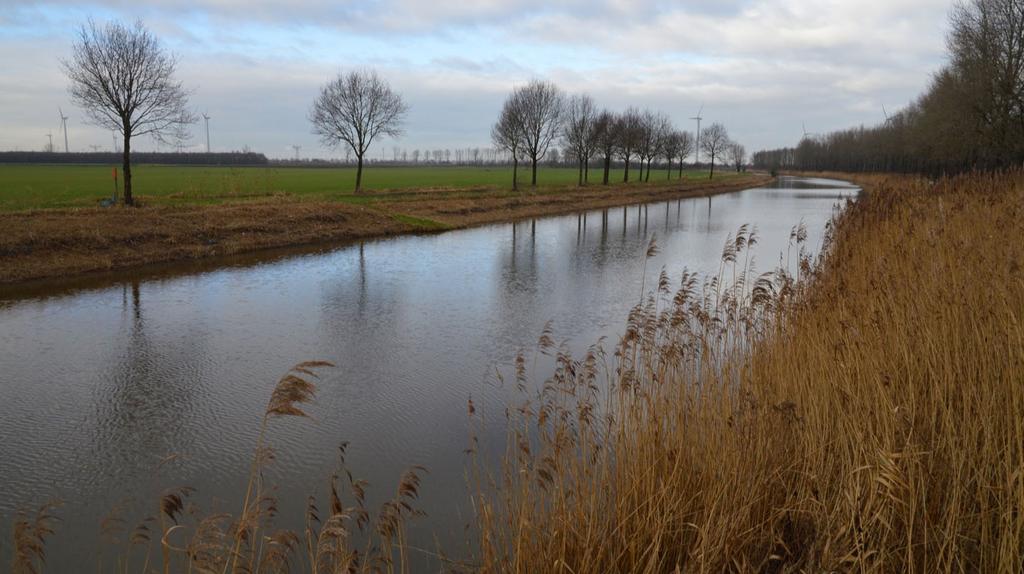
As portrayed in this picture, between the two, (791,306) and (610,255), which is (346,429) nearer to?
(791,306)

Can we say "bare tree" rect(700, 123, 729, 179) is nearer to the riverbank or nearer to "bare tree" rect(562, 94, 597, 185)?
"bare tree" rect(562, 94, 597, 185)

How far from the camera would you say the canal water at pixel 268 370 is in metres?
5.88

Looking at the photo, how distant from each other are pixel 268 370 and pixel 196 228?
14.2 meters

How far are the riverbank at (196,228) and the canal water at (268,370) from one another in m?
1.77

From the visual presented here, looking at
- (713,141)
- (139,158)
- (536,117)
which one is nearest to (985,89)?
(536,117)

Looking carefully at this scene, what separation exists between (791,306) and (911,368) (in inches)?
124

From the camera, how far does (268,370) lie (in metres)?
9.07

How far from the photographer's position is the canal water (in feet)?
19.3

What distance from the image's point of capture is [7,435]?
688 centimetres

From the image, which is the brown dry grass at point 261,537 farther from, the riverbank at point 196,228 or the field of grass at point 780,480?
the riverbank at point 196,228

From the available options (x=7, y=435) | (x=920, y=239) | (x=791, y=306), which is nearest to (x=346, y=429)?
(x=7, y=435)

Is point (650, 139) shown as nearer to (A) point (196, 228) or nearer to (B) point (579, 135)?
(B) point (579, 135)

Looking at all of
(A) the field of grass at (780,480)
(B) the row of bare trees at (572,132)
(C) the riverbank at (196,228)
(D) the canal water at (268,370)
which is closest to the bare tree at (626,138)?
(B) the row of bare trees at (572,132)

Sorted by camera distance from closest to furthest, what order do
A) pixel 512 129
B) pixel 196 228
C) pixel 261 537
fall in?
pixel 261 537 → pixel 196 228 → pixel 512 129
